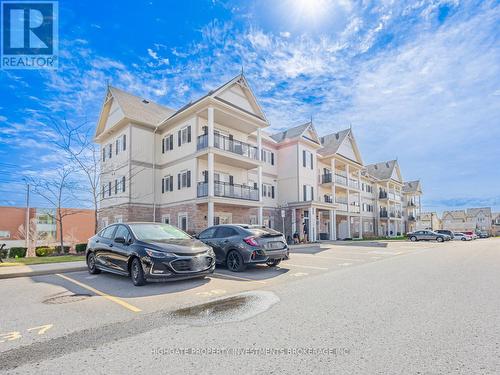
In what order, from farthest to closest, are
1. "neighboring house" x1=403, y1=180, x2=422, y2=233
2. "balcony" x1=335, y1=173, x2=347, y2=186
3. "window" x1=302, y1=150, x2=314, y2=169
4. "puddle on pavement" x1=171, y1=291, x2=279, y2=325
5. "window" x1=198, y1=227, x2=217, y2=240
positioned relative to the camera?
"neighboring house" x1=403, y1=180, x2=422, y2=233, "balcony" x1=335, y1=173, x2=347, y2=186, "window" x1=302, y1=150, x2=314, y2=169, "window" x1=198, y1=227, x2=217, y2=240, "puddle on pavement" x1=171, y1=291, x2=279, y2=325

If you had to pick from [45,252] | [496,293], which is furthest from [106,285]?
[45,252]

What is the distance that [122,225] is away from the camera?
29.0 feet

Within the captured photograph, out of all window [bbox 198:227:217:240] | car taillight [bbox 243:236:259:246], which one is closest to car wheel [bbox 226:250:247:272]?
car taillight [bbox 243:236:259:246]

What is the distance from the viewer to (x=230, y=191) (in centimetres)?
2298

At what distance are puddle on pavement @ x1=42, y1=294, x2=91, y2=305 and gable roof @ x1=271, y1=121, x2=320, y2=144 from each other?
86.2ft

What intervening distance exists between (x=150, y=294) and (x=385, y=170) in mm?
55096

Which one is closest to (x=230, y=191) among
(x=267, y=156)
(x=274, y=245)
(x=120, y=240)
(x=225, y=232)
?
(x=267, y=156)

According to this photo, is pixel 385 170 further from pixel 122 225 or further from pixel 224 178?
pixel 122 225

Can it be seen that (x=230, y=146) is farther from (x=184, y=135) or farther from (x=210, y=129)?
(x=184, y=135)

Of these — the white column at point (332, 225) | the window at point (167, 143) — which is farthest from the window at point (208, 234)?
the white column at point (332, 225)

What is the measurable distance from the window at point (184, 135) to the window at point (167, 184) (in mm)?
2892

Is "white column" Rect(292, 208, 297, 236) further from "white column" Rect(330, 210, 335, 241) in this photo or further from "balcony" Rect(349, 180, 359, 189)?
"balcony" Rect(349, 180, 359, 189)

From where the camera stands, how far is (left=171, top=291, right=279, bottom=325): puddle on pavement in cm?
494

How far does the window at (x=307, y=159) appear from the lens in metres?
31.4
